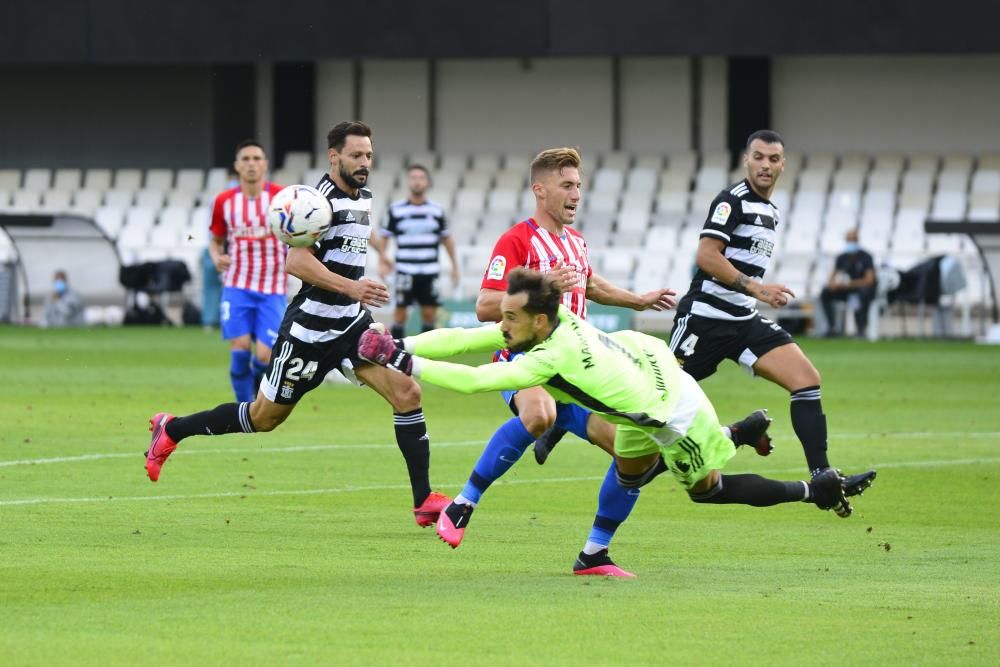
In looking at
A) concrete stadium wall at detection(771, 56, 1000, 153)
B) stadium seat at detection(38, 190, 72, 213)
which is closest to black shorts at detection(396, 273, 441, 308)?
concrete stadium wall at detection(771, 56, 1000, 153)

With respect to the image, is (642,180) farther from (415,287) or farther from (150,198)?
(415,287)

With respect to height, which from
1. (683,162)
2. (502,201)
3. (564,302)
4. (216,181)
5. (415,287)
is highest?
(683,162)

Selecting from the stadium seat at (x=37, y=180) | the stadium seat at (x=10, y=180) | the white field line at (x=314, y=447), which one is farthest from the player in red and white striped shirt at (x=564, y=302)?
the stadium seat at (x=10, y=180)

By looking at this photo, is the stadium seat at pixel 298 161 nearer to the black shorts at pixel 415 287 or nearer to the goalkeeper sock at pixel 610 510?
the black shorts at pixel 415 287

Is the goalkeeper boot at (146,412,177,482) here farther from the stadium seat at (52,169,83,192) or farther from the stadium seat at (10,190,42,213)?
the stadium seat at (52,169,83,192)

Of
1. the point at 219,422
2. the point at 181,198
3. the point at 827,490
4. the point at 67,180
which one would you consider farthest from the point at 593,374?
the point at 67,180

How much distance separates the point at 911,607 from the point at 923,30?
25.4 metres

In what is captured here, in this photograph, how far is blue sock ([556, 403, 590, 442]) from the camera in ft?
31.9

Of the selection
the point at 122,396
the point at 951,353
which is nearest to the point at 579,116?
the point at 951,353

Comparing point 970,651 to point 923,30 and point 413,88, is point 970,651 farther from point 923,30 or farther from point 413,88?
point 413,88

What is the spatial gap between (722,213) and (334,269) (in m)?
2.44

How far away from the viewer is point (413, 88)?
38906 millimetres

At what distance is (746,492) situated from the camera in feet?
29.9

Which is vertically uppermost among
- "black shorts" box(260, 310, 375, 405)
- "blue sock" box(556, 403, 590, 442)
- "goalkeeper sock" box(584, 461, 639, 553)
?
"black shorts" box(260, 310, 375, 405)
